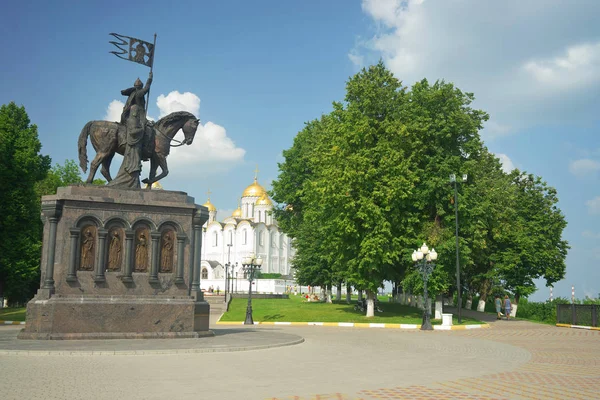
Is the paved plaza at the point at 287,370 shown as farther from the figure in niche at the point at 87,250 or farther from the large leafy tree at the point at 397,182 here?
the large leafy tree at the point at 397,182

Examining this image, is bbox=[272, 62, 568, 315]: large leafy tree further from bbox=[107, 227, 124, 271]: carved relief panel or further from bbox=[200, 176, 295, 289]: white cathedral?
bbox=[200, 176, 295, 289]: white cathedral

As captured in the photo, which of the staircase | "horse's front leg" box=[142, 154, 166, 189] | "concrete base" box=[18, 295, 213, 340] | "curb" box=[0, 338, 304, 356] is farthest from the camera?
the staircase

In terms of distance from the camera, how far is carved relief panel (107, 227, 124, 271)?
16922mm

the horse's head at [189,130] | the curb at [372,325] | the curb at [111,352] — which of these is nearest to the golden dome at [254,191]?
the curb at [372,325]

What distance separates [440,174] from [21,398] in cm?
2654

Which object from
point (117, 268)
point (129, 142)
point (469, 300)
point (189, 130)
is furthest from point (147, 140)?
point (469, 300)

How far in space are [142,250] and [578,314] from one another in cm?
2330

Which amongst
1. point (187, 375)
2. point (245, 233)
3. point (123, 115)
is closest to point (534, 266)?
point (123, 115)

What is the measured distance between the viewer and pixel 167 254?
1762 centimetres

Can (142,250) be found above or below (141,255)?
above

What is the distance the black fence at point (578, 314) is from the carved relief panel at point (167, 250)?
71.1ft

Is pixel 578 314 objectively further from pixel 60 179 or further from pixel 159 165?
pixel 60 179

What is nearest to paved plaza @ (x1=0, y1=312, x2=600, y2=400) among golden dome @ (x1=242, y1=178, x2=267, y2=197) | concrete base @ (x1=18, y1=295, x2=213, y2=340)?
concrete base @ (x1=18, y1=295, x2=213, y2=340)

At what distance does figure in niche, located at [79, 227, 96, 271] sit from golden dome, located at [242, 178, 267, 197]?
311 feet
